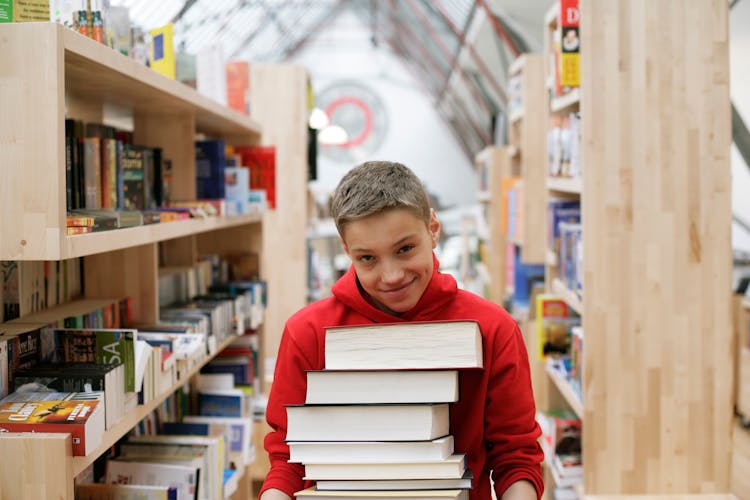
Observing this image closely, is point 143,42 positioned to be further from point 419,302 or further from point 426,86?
point 426,86

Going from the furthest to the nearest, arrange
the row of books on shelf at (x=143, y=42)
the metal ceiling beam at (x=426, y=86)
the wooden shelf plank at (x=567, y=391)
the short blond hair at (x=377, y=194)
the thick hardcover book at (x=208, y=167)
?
the metal ceiling beam at (x=426, y=86), the thick hardcover book at (x=208, y=167), the wooden shelf plank at (x=567, y=391), the row of books on shelf at (x=143, y=42), the short blond hair at (x=377, y=194)

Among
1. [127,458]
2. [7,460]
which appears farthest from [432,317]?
[127,458]

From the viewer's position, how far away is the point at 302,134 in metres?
5.80

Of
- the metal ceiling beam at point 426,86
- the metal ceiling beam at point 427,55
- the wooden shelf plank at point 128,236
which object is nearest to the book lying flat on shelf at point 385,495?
the wooden shelf plank at point 128,236

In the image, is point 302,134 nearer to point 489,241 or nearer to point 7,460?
point 489,241

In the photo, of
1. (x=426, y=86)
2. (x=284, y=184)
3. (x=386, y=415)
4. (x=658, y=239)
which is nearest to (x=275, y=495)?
(x=386, y=415)

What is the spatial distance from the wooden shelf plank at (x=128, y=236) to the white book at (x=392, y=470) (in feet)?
2.43

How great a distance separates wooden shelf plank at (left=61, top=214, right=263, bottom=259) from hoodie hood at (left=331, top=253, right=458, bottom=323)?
60 cm

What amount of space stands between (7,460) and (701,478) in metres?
2.41

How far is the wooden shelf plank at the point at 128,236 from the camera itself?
6.06 ft

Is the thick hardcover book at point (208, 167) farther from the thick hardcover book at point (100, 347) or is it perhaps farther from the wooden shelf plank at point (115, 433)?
the thick hardcover book at point (100, 347)

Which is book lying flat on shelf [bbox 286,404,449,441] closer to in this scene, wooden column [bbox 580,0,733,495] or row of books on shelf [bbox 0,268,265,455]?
row of books on shelf [bbox 0,268,265,455]

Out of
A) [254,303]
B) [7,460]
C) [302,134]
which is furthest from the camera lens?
[302,134]

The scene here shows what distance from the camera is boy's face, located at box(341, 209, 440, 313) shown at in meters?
1.53
